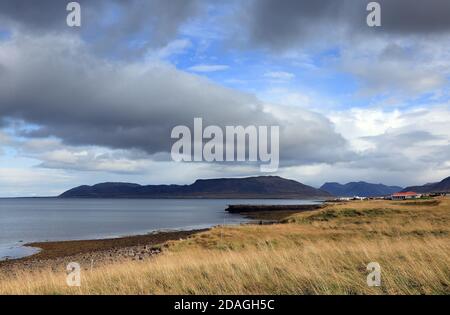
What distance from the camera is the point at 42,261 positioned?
141 feet

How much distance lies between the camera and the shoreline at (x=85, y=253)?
39062 mm

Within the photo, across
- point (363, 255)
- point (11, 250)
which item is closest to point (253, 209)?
point (11, 250)

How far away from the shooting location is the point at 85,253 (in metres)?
48.5

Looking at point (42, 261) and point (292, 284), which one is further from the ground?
point (292, 284)

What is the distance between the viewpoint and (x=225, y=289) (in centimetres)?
959

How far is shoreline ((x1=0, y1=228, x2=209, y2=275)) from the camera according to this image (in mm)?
39062
